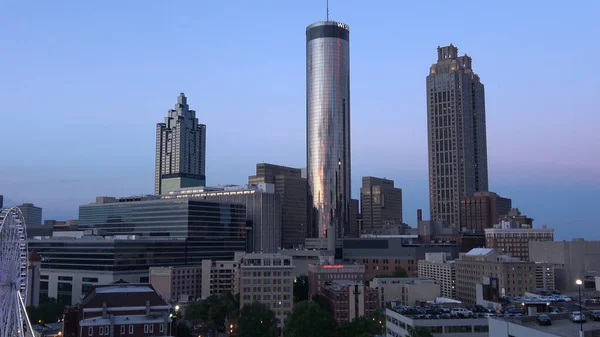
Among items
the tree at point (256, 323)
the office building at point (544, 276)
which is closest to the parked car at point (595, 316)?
the tree at point (256, 323)

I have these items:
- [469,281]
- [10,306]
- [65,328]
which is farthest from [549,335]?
[469,281]

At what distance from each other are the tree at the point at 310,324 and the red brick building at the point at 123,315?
25262mm

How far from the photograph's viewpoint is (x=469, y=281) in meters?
185

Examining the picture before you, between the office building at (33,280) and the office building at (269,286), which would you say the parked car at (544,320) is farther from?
the office building at (33,280)

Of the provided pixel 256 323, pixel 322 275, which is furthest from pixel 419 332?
pixel 322 275

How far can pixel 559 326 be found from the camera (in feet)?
164

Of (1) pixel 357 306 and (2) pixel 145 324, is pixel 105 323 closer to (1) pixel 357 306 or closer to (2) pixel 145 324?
(2) pixel 145 324

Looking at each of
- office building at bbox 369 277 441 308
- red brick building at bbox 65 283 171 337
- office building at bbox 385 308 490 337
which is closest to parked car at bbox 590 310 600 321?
office building at bbox 385 308 490 337

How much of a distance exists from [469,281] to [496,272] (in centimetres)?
1941

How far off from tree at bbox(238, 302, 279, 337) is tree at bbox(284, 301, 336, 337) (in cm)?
424

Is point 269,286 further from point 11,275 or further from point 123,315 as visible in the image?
point 11,275

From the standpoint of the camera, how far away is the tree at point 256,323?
121 metres

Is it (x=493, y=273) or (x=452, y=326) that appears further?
(x=493, y=273)

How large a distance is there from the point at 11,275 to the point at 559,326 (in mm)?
67361
